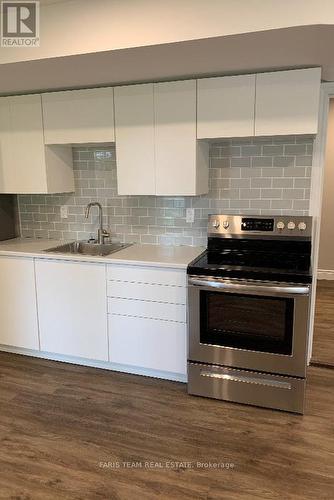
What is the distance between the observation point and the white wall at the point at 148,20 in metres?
1.76

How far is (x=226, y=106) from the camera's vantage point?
8.27 feet

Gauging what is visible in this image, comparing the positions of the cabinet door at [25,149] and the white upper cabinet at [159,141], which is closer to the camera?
the white upper cabinet at [159,141]

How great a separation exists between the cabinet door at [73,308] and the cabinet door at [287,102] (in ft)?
5.00

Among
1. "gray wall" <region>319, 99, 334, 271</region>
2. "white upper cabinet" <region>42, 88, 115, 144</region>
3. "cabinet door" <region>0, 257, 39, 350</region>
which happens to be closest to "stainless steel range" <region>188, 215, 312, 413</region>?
"white upper cabinet" <region>42, 88, 115, 144</region>

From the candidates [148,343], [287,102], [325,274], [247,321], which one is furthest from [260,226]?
[325,274]

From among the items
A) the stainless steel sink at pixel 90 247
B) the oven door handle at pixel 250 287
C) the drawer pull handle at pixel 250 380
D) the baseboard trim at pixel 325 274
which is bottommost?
the drawer pull handle at pixel 250 380

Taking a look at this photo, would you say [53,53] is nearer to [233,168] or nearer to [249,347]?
[233,168]

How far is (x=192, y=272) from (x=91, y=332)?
1.01 metres

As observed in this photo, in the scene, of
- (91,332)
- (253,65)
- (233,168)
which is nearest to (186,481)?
(91,332)

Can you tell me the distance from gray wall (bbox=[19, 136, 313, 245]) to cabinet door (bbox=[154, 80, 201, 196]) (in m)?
0.38

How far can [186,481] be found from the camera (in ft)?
6.31

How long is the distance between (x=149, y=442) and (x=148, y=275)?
1059 millimetres

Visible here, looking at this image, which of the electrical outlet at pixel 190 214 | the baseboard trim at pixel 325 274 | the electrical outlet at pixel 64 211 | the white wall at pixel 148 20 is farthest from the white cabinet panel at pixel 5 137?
the baseboard trim at pixel 325 274

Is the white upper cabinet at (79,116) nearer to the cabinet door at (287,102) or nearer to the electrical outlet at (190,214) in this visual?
the electrical outlet at (190,214)
